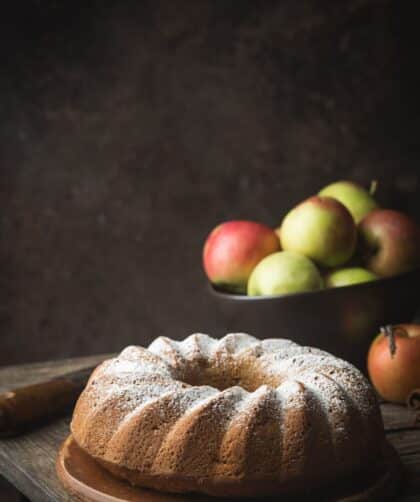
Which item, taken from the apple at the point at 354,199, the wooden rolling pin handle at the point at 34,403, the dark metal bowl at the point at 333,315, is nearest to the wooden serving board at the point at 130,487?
the wooden rolling pin handle at the point at 34,403

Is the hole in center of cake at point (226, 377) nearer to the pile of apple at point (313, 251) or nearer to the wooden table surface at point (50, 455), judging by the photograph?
the wooden table surface at point (50, 455)

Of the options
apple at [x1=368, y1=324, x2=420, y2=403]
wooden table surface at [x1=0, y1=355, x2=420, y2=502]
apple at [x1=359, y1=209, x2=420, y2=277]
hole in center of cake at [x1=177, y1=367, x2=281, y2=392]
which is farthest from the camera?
apple at [x1=359, y1=209, x2=420, y2=277]

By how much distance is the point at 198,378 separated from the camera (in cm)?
142

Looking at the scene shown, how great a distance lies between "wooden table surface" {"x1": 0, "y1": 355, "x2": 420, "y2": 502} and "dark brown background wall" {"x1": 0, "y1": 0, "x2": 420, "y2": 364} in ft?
4.02

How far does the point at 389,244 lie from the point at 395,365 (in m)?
0.35

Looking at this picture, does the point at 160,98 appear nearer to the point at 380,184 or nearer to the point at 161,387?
the point at 380,184

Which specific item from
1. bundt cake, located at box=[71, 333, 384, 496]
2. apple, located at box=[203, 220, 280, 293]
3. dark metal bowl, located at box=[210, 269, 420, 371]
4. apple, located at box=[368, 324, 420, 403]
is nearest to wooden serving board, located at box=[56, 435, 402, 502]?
bundt cake, located at box=[71, 333, 384, 496]

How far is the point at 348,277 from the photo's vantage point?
1.85m

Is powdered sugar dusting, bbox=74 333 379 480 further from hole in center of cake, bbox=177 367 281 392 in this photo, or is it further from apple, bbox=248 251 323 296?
apple, bbox=248 251 323 296

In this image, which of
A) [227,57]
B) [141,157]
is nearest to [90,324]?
[141,157]

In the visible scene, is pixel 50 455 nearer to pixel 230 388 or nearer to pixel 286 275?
pixel 230 388

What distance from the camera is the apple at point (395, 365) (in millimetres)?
1642

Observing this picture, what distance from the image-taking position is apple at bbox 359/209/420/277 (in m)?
1.90

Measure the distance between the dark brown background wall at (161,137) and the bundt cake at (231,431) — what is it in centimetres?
148
